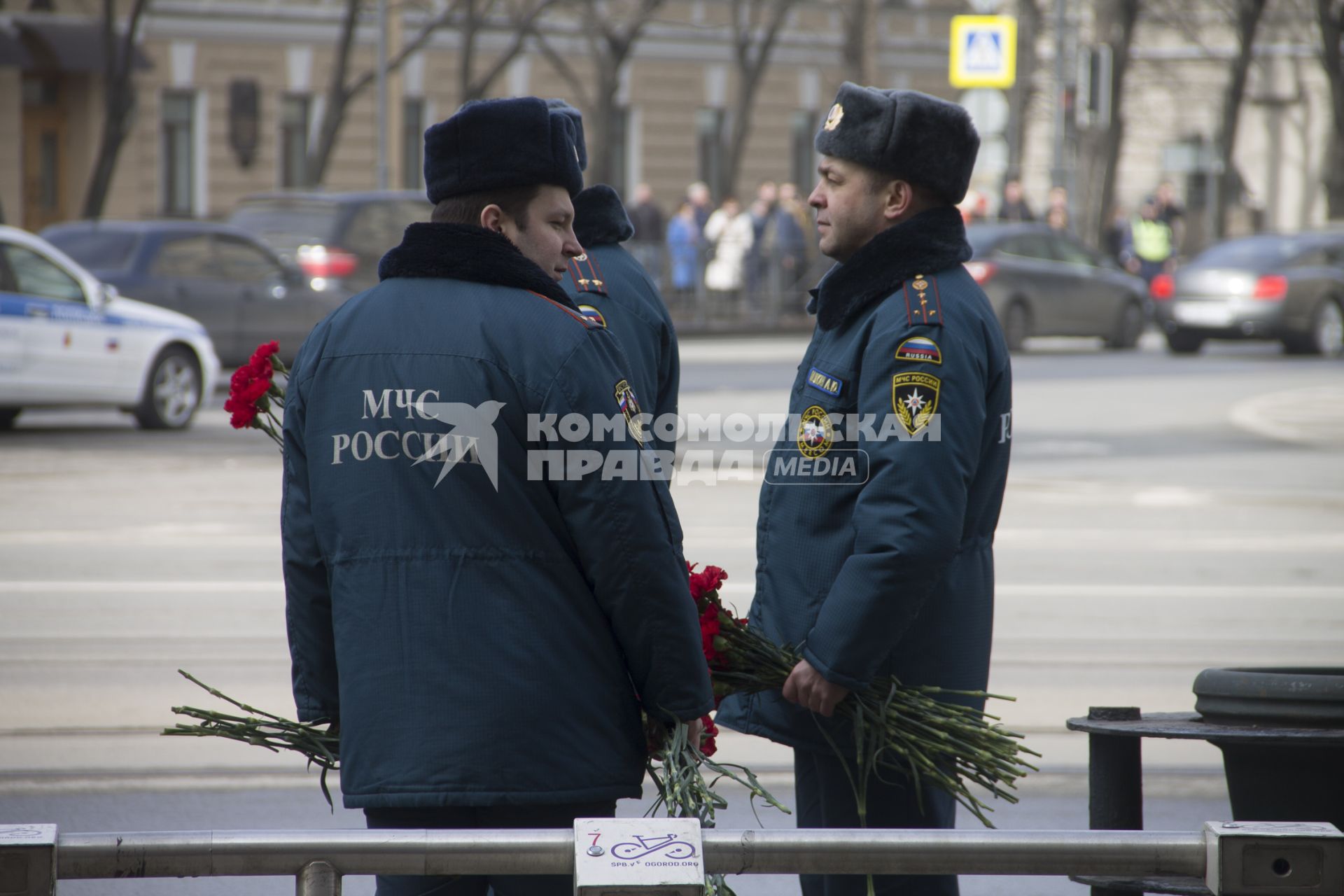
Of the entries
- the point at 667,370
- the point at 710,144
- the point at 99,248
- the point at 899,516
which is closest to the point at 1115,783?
the point at 899,516

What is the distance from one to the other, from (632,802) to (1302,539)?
6.33 meters

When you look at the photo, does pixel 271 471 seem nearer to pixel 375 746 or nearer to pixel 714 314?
pixel 375 746

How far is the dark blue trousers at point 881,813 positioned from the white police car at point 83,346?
12018mm

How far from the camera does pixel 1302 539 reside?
10.9 metres

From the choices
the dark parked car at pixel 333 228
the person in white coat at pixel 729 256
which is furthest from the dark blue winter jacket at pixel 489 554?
the person in white coat at pixel 729 256

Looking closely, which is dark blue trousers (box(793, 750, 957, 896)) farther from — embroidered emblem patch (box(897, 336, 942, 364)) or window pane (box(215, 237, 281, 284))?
window pane (box(215, 237, 281, 284))

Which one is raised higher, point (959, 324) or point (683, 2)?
point (683, 2)

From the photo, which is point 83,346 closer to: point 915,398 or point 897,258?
point 897,258

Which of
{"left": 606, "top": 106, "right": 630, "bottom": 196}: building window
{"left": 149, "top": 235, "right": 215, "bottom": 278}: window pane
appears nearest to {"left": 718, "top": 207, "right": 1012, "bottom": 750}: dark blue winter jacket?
{"left": 149, "top": 235, "right": 215, "bottom": 278}: window pane

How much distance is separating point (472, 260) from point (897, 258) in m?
0.90

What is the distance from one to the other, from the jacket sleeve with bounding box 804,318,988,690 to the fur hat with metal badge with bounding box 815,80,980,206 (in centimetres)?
33

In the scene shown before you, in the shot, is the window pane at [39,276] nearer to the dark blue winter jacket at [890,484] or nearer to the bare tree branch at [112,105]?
the dark blue winter jacket at [890,484]

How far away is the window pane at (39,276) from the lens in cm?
1432

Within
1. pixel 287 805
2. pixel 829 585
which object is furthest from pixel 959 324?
pixel 287 805
